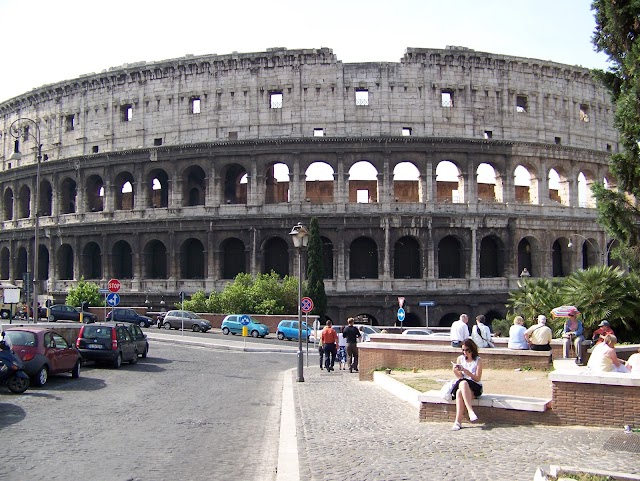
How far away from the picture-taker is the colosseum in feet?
143

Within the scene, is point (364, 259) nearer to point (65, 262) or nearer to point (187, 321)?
point (187, 321)

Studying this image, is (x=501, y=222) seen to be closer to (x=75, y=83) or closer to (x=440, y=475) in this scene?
(x=75, y=83)

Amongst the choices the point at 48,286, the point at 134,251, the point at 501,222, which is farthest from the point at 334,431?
the point at 48,286

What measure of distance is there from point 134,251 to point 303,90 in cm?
1655

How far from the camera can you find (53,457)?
9.31 m

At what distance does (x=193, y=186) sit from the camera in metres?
48.8

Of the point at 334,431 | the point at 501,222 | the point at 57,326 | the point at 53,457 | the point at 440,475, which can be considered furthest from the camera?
the point at 501,222

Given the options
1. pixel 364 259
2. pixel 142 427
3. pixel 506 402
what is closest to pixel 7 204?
pixel 364 259

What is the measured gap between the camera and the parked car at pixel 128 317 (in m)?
41.6

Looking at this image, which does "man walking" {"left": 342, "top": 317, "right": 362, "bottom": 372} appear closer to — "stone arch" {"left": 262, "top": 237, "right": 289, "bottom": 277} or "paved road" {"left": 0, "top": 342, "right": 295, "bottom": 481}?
"paved road" {"left": 0, "top": 342, "right": 295, "bottom": 481}

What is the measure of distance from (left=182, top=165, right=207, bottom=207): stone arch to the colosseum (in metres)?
0.15

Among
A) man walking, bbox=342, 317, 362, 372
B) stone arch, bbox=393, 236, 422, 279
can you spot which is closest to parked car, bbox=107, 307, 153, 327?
stone arch, bbox=393, 236, 422, 279

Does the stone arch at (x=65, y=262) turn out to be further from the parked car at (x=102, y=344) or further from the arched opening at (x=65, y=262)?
the parked car at (x=102, y=344)

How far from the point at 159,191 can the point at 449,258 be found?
22.2 m
